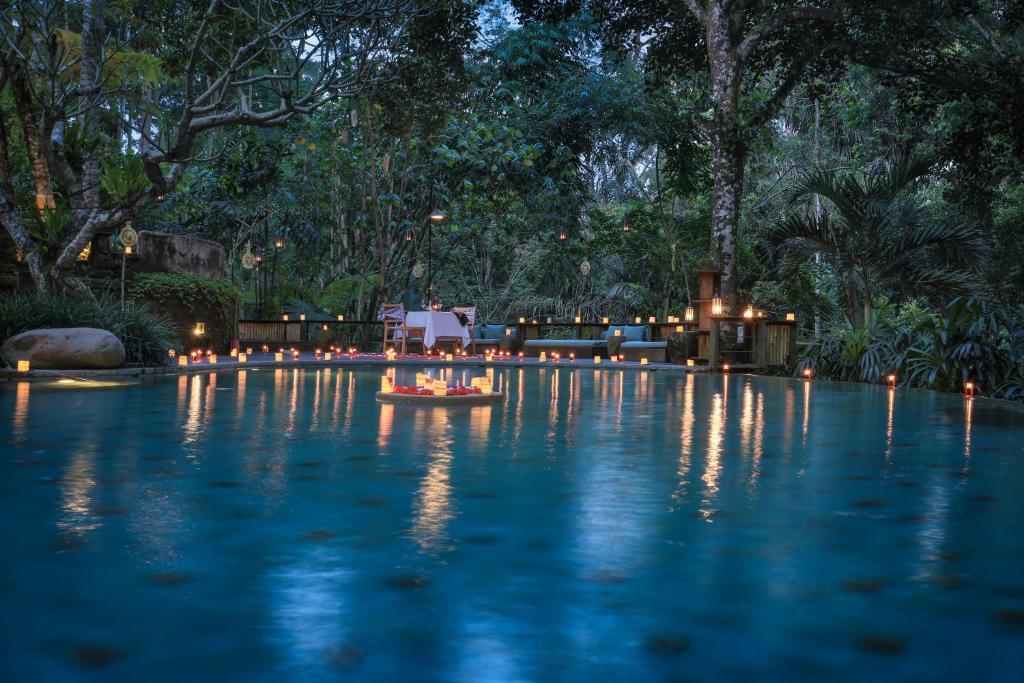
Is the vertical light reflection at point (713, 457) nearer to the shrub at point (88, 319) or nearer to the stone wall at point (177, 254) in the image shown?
the shrub at point (88, 319)

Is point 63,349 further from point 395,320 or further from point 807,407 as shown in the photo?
point 395,320

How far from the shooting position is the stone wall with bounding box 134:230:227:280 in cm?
2114

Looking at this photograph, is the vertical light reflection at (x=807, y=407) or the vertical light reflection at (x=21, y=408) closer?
the vertical light reflection at (x=21, y=408)

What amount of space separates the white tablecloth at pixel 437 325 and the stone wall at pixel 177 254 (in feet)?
15.6

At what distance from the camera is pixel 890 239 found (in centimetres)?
1761

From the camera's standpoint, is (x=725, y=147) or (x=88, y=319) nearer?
(x=88, y=319)

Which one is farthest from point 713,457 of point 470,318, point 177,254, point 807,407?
point 470,318

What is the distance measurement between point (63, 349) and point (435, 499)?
11.0 m

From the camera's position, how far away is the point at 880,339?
16.3 metres

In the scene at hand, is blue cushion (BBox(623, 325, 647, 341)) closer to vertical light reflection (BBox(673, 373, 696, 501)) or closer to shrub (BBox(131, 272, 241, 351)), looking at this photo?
shrub (BBox(131, 272, 241, 351))

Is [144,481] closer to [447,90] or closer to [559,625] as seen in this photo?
[559,625]

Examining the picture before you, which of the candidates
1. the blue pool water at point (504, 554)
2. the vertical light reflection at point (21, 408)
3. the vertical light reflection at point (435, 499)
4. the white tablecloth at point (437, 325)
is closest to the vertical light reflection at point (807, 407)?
the blue pool water at point (504, 554)

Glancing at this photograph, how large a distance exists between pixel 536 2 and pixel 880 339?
39.0ft

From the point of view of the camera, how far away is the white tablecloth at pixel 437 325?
23.5 meters
